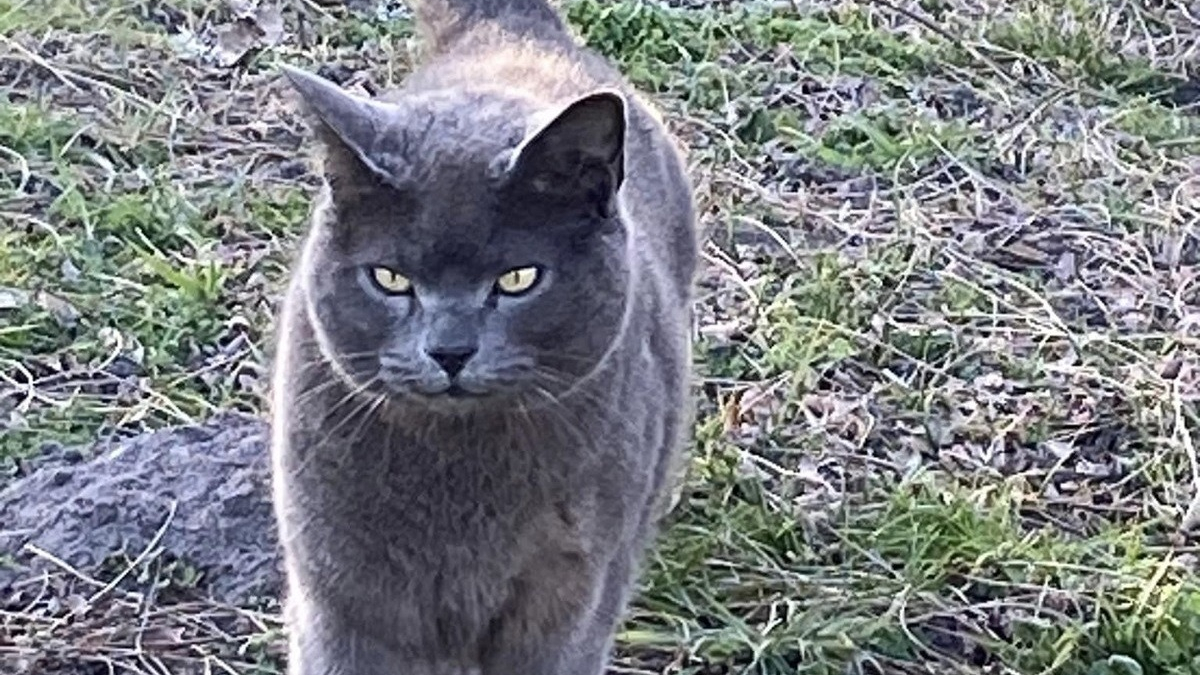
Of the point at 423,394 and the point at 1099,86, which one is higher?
the point at 423,394

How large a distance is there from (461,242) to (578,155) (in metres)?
0.17

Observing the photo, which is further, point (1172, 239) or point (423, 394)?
point (1172, 239)

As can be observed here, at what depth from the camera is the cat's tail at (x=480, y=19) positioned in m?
3.85

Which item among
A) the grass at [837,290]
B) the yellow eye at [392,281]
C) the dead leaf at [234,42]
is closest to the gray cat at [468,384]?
the yellow eye at [392,281]

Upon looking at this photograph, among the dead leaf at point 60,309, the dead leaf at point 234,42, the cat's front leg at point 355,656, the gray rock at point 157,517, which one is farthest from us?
the dead leaf at point 234,42

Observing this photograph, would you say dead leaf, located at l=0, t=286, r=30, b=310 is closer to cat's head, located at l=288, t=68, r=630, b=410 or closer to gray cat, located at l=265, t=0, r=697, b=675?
gray cat, located at l=265, t=0, r=697, b=675

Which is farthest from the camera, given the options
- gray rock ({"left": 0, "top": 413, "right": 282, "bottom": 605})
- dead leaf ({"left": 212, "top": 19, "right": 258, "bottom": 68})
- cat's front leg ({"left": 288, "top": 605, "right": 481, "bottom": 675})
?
dead leaf ({"left": 212, "top": 19, "right": 258, "bottom": 68})

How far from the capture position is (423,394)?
9.13 feet

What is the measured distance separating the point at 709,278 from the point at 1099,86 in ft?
5.60

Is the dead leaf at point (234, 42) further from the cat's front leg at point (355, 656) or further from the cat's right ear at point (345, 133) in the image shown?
the cat's right ear at point (345, 133)

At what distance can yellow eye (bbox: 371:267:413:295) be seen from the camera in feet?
9.12

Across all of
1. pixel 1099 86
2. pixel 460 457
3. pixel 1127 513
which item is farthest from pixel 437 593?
pixel 1099 86

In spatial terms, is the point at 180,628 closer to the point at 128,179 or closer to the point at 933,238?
the point at 128,179

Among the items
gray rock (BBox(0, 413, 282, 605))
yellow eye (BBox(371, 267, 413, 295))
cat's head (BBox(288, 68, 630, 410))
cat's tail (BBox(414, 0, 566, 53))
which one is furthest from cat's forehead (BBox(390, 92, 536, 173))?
gray rock (BBox(0, 413, 282, 605))
